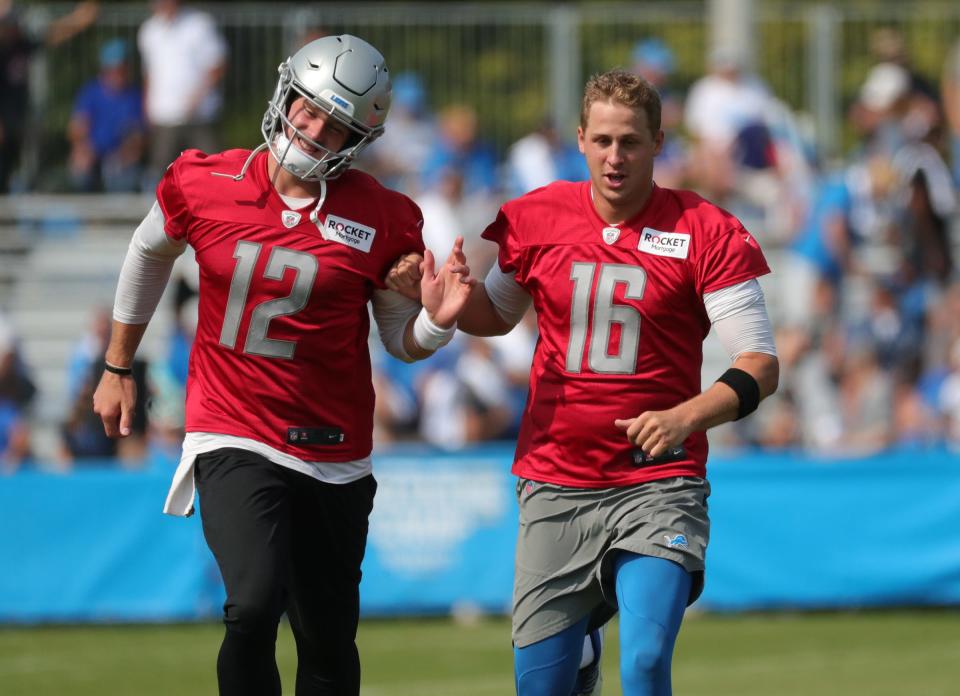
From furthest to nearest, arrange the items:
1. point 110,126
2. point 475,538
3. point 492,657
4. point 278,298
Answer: point 110,126, point 475,538, point 492,657, point 278,298

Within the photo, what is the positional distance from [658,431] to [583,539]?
2.09 ft

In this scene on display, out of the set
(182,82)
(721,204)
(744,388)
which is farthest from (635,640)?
(182,82)

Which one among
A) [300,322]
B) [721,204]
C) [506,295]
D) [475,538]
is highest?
[721,204]

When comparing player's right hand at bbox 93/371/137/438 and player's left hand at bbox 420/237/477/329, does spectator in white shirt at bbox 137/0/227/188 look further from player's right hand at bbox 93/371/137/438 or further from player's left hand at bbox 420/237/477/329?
player's left hand at bbox 420/237/477/329

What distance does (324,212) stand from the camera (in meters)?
5.91

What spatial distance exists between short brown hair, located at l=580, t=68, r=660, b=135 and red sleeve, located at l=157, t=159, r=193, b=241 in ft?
4.75

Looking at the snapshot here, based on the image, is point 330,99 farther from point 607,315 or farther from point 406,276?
point 607,315

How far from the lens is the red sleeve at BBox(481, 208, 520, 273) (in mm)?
5934

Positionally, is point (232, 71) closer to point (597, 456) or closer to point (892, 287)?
point (892, 287)

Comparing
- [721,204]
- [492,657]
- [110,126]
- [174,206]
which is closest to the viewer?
[174,206]

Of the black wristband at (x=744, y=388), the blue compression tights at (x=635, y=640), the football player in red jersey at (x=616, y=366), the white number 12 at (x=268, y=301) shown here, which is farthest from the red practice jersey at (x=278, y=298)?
the black wristband at (x=744, y=388)

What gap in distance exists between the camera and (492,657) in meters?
9.99

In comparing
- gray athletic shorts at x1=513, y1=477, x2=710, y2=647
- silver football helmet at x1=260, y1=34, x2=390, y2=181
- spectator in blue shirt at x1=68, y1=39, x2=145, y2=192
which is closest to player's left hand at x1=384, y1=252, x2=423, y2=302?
silver football helmet at x1=260, y1=34, x2=390, y2=181

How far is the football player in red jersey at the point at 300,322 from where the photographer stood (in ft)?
19.0
